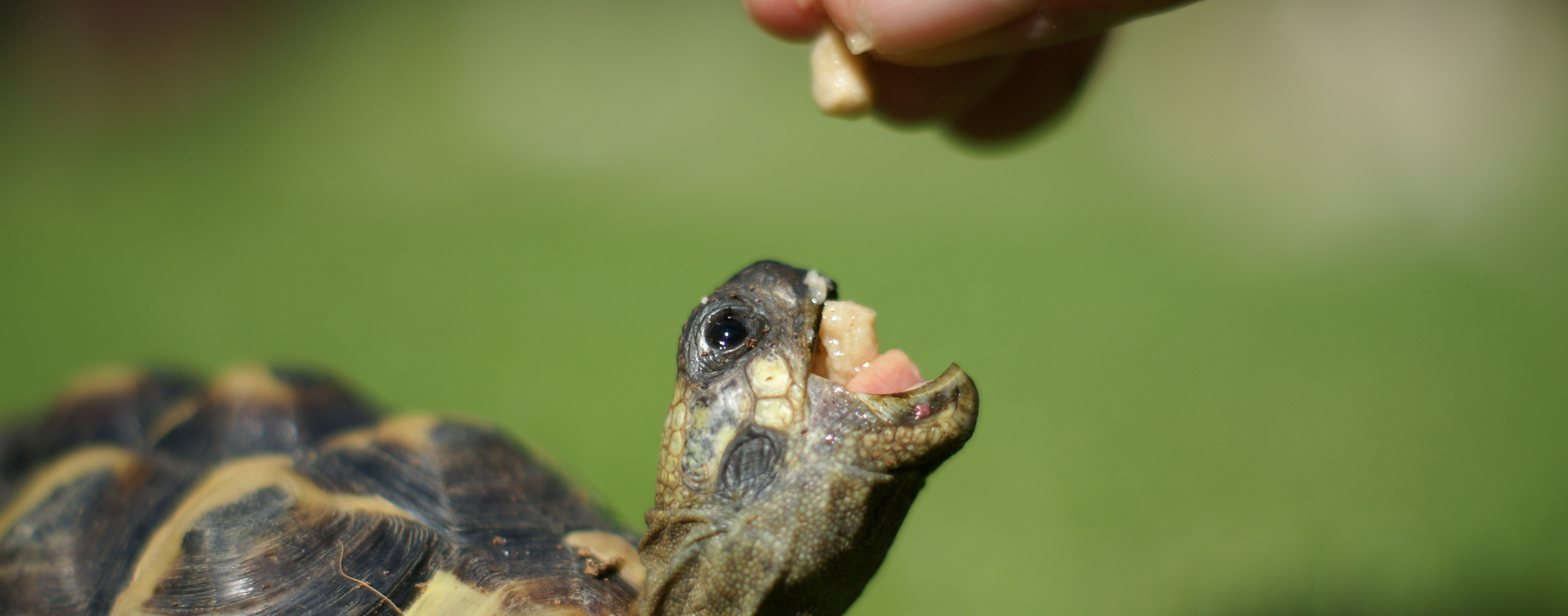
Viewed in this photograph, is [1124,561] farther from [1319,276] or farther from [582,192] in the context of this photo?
[582,192]

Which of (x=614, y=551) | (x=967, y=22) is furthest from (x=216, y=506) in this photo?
(x=967, y=22)

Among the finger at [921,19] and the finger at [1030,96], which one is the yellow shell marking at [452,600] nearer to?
the finger at [921,19]

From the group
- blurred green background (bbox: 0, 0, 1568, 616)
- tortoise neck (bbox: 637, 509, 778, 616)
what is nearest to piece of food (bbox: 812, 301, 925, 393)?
tortoise neck (bbox: 637, 509, 778, 616)

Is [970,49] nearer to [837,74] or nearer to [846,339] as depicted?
[837,74]

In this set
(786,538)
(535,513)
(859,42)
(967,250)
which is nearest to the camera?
(786,538)

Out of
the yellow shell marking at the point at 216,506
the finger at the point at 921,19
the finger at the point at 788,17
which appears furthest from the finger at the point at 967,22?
A: the yellow shell marking at the point at 216,506

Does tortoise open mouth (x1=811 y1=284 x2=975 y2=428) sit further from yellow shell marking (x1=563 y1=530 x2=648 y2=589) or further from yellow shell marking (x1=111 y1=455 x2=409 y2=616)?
yellow shell marking (x1=111 y1=455 x2=409 y2=616)
